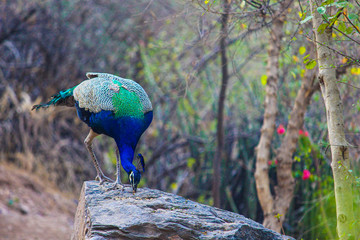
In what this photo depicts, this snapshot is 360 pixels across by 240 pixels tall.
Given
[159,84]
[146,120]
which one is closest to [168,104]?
[159,84]

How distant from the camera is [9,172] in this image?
28.7 feet

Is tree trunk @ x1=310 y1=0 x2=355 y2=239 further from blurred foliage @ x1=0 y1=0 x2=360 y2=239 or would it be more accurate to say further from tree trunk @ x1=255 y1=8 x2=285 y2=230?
blurred foliage @ x1=0 y1=0 x2=360 y2=239

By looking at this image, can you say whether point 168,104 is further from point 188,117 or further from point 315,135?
point 315,135

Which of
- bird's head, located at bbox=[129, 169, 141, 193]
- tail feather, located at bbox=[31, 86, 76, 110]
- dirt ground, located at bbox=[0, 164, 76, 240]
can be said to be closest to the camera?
bird's head, located at bbox=[129, 169, 141, 193]

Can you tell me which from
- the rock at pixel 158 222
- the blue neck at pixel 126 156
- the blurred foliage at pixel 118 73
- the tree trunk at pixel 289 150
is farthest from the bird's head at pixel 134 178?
the blurred foliage at pixel 118 73

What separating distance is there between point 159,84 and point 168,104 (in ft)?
1.52

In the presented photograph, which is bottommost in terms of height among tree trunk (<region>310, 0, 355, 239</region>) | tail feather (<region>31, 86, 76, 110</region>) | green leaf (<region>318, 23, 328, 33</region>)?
tree trunk (<region>310, 0, 355, 239</region>)

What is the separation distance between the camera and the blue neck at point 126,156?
4.06 metres

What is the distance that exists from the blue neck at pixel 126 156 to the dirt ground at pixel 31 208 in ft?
13.2

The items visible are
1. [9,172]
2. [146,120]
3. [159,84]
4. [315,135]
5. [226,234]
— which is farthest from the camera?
[159,84]

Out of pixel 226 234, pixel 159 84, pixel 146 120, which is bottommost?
pixel 226 234

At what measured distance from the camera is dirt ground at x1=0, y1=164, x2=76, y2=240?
7.55 m

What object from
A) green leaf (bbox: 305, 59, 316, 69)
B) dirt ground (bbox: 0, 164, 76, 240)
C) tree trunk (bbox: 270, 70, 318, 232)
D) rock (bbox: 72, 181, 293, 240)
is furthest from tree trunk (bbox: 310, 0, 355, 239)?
dirt ground (bbox: 0, 164, 76, 240)

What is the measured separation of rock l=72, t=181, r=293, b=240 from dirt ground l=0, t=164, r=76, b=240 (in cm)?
430
